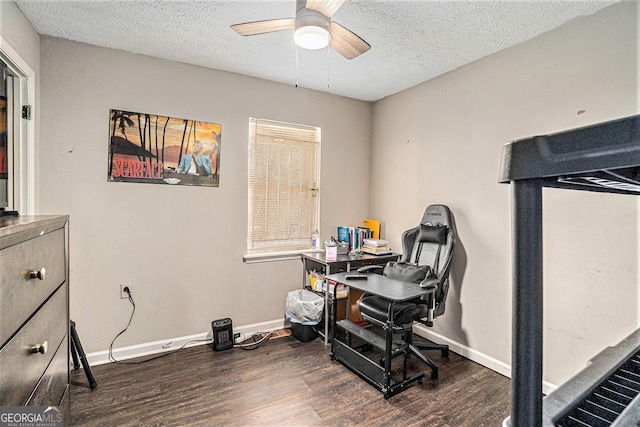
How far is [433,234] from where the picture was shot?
282cm

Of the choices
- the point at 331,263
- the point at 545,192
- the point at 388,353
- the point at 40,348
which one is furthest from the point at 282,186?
the point at 40,348

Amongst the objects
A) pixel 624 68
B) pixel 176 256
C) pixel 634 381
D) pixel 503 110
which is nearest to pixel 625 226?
pixel 624 68

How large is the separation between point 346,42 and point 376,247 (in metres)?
2.08

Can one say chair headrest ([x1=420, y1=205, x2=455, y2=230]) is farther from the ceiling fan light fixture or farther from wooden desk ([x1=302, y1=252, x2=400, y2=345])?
the ceiling fan light fixture

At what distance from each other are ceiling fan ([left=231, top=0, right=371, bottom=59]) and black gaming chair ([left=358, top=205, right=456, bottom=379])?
170cm

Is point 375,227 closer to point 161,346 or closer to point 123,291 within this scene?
point 161,346

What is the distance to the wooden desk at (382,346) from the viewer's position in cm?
219

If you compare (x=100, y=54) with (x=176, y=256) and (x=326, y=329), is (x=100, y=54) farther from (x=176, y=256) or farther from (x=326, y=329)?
(x=326, y=329)

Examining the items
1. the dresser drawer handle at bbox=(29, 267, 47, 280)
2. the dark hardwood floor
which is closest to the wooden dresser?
the dresser drawer handle at bbox=(29, 267, 47, 280)

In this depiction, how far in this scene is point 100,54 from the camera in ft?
8.25

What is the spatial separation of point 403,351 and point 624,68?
233 cm

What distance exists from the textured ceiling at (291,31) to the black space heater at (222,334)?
2364mm

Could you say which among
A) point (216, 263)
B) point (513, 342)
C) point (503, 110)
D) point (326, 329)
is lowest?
point (326, 329)

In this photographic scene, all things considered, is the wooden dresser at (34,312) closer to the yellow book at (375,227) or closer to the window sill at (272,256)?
the window sill at (272,256)
